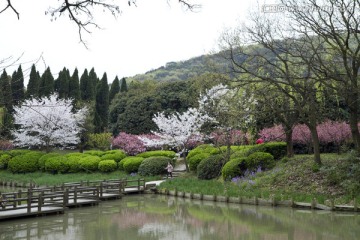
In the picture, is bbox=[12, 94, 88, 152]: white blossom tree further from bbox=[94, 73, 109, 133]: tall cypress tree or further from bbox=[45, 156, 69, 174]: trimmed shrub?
bbox=[94, 73, 109, 133]: tall cypress tree

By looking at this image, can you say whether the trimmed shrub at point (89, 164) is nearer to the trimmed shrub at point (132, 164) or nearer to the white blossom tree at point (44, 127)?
the trimmed shrub at point (132, 164)

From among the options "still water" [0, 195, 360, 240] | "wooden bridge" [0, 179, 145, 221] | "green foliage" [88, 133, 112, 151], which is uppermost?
"green foliage" [88, 133, 112, 151]

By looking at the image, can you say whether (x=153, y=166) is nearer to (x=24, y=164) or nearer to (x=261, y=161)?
(x=261, y=161)

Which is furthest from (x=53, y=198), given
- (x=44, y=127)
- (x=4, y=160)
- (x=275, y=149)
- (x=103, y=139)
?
(x=103, y=139)

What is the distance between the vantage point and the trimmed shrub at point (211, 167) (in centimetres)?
2114

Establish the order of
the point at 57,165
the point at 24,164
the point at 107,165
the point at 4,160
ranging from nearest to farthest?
the point at 107,165 → the point at 57,165 → the point at 24,164 → the point at 4,160

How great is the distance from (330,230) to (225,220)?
3.25 metres

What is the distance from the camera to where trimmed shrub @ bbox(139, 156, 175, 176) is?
2520 cm

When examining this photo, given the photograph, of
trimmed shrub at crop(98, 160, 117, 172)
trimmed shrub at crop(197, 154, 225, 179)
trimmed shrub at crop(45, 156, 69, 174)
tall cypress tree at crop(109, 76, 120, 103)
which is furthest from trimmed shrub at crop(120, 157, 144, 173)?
tall cypress tree at crop(109, 76, 120, 103)

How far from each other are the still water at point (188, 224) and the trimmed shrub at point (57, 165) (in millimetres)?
13776

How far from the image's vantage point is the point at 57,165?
2820cm

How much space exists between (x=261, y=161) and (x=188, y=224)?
8616 millimetres

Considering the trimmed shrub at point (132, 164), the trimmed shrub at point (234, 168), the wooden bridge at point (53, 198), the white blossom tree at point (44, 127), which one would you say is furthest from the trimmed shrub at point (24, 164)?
the trimmed shrub at point (234, 168)

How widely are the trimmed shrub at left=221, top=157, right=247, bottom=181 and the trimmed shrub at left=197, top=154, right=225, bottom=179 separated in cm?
143
